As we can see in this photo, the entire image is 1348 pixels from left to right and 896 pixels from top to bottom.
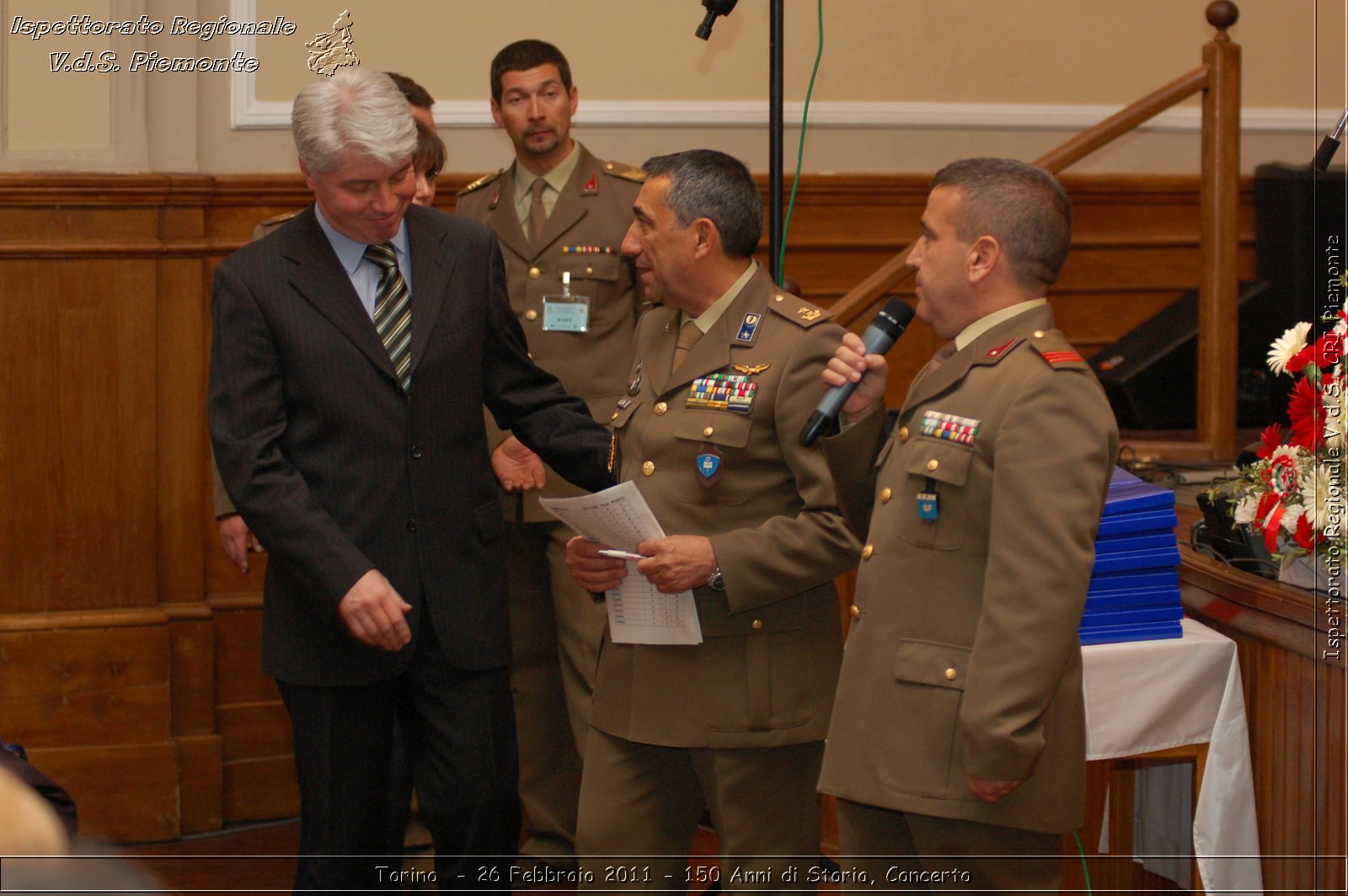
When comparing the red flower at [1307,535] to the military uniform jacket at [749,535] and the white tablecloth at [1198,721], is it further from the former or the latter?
the military uniform jacket at [749,535]

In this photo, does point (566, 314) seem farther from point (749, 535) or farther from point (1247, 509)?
point (1247, 509)

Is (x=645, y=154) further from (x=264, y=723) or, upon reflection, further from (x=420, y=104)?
(x=264, y=723)

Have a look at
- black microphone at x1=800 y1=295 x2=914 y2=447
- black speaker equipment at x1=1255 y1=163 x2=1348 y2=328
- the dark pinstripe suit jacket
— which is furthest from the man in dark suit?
black speaker equipment at x1=1255 y1=163 x2=1348 y2=328

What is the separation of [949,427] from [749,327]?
0.47m

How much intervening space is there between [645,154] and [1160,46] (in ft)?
6.46

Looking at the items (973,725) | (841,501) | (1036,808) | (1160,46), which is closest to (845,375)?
(841,501)

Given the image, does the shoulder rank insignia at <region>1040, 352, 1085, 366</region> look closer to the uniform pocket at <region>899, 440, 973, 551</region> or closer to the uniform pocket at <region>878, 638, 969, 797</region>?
A: the uniform pocket at <region>899, 440, 973, 551</region>

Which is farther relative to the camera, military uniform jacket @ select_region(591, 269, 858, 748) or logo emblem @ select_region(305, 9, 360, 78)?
logo emblem @ select_region(305, 9, 360, 78)

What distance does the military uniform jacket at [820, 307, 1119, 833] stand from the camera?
1.81 m

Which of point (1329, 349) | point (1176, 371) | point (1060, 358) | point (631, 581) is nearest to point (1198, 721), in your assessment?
point (1329, 349)

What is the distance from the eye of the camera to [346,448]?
2322 mm

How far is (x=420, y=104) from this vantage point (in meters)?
3.53

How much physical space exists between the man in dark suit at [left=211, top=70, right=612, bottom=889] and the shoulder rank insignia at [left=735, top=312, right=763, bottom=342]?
18.0 inches

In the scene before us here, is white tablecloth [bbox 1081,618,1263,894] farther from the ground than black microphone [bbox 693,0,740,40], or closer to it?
closer to it
